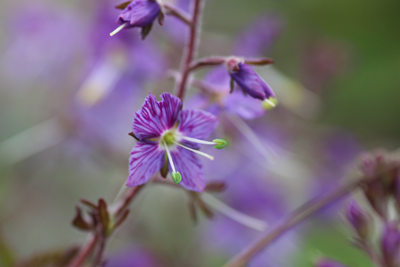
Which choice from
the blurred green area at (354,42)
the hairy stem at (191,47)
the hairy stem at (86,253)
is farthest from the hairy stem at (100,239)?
the blurred green area at (354,42)

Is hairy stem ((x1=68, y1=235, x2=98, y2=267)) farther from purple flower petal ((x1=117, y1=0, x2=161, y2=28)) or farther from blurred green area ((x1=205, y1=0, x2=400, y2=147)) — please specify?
blurred green area ((x1=205, y1=0, x2=400, y2=147))

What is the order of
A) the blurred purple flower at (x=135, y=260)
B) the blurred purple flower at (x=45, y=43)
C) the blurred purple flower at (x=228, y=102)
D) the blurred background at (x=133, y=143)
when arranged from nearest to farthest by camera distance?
the blurred purple flower at (x=228, y=102)
the blurred purple flower at (x=135, y=260)
the blurred background at (x=133, y=143)
the blurred purple flower at (x=45, y=43)

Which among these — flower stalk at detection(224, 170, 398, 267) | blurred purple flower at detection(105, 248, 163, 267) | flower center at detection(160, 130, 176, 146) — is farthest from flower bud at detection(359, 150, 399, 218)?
blurred purple flower at detection(105, 248, 163, 267)

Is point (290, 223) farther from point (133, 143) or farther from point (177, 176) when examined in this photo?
point (133, 143)

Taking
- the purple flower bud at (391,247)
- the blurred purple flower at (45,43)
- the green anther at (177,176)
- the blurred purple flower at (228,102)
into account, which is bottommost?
the purple flower bud at (391,247)

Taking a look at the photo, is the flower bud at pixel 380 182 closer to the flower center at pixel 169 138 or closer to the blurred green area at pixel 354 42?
the flower center at pixel 169 138

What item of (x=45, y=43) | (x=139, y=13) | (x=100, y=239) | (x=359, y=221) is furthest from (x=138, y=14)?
(x=45, y=43)

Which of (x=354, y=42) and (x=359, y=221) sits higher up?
(x=354, y=42)

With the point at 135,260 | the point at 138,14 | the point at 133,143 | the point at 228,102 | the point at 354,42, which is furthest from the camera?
the point at 354,42
